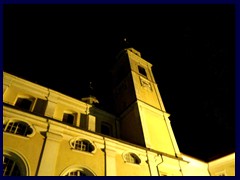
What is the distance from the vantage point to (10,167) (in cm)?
927

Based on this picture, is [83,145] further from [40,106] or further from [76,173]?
[40,106]

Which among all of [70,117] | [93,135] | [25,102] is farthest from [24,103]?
[93,135]

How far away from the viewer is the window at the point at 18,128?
34.5ft

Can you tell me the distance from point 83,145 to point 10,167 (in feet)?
14.1

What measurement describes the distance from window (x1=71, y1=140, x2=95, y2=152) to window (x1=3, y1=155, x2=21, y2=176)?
129 inches

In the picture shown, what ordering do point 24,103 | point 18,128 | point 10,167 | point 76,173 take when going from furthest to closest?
point 24,103
point 18,128
point 76,173
point 10,167

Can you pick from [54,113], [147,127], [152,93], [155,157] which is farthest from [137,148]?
[152,93]

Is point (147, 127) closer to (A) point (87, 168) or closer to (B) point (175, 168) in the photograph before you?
(B) point (175, 168)

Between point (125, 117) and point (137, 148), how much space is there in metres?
5.17

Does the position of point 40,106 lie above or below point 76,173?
above

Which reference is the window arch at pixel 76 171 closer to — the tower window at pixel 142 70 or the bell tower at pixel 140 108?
the bell tower at pixel 140 108

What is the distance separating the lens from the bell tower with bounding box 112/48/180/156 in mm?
16438

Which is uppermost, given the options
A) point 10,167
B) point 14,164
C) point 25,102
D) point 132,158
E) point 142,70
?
point 142,70

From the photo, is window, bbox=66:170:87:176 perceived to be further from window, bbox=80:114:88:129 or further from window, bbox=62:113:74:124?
window, bbox=62:113:74:124
